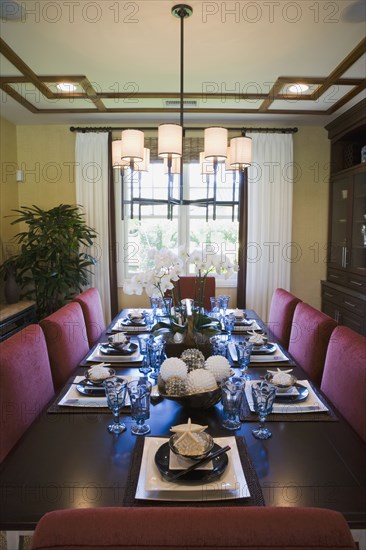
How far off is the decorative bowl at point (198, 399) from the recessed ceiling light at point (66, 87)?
2.71 meters

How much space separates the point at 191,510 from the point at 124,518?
10 cm

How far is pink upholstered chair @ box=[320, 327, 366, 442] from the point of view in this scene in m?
1.29

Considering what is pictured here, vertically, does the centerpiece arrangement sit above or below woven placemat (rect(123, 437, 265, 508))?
above

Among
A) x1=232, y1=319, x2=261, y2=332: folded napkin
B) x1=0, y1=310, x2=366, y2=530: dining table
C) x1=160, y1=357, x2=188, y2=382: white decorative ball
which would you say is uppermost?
x1=160, y1=357, x2=188, y2=382: white decorative ball

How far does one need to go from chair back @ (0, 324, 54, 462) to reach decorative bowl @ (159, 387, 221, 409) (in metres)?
0.51

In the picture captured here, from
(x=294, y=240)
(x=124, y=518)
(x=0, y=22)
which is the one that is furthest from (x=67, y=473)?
(x=294, y=240)

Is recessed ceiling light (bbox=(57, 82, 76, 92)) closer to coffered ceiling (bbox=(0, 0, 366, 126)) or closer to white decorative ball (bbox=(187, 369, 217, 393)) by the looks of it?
coffered ceiling (bbox=(0, 0, 366, 126))

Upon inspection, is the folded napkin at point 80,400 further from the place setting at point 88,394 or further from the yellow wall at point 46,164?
the yellow wall at point 46,164

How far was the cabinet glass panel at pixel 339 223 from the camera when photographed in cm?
378

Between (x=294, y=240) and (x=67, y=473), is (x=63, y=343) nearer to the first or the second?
(x=67, y=473)

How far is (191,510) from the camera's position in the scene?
54cm

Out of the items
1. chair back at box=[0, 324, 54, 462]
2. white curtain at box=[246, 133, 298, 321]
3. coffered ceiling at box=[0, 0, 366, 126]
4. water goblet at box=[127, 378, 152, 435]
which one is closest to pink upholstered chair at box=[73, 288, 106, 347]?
chair back at box=[0, 324, 54, 462]

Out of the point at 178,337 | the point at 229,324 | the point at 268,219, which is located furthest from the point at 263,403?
the point at 268,219

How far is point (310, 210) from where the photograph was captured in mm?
4109
